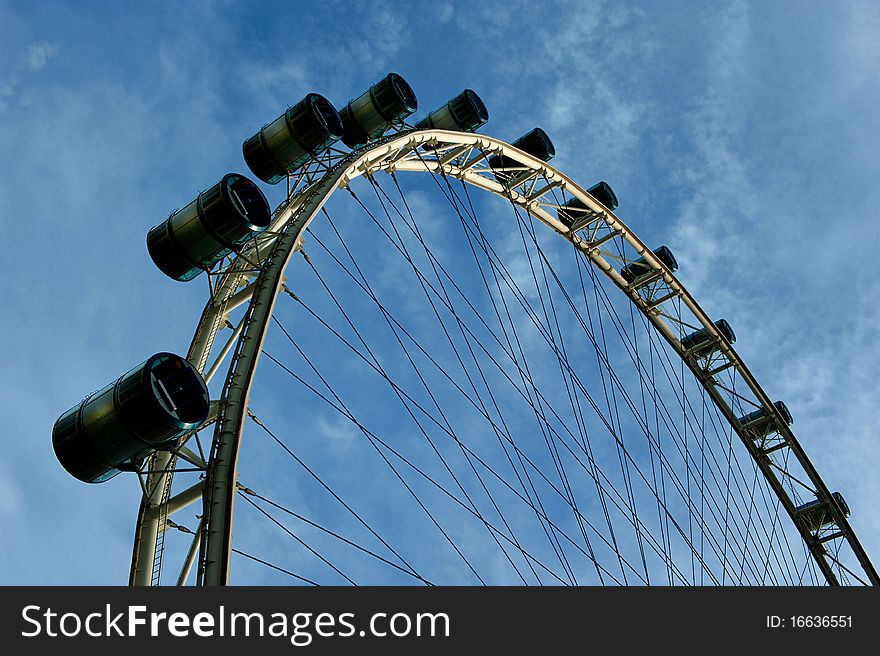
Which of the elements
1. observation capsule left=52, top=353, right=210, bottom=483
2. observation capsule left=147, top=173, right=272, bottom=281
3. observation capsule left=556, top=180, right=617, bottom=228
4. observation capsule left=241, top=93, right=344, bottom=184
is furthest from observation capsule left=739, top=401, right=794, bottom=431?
observation capsule left=52, top=353, right=210, bottom=483

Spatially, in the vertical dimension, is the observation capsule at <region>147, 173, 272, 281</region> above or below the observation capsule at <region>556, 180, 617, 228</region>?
below

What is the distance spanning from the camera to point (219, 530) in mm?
14297

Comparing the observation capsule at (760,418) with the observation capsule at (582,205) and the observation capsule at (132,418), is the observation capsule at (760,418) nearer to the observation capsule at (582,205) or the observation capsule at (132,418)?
the observation capsule at (582,205)

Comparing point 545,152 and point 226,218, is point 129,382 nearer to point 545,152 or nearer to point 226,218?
point 226,218

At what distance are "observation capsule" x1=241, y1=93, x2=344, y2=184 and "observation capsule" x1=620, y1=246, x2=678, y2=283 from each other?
18748 mm

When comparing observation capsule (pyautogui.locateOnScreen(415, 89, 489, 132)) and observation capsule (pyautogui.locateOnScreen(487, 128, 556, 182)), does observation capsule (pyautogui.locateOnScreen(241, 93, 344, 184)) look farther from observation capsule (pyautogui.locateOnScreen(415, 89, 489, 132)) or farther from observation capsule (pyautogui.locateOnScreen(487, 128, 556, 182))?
observation capsule (pyautogui.locateOnScreen(487, 128, 556, 182))

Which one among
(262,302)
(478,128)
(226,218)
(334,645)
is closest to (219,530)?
(334,645)

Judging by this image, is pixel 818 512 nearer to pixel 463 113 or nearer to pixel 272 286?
pixel 463 113

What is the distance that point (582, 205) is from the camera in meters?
38.8

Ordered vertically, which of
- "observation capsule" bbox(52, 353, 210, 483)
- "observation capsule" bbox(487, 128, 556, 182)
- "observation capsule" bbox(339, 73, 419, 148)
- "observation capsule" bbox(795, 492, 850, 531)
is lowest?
"observation capsule" bbox(52, 353, 210, 483)

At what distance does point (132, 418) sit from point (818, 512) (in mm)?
39482

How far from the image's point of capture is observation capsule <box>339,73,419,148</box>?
27.2 meters

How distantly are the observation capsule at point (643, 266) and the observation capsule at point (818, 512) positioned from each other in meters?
14.0

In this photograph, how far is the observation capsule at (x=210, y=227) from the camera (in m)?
19.8
